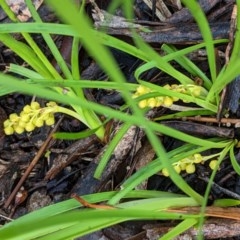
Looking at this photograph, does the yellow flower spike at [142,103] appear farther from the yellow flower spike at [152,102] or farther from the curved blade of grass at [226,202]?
the curved blade of grass at [226,202]

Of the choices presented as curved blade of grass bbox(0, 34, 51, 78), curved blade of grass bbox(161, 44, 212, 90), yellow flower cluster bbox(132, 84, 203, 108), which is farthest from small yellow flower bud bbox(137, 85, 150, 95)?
curved blade of grass bbox(0, 34, 51, 78)

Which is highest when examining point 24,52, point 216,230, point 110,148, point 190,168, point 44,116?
point 24,52

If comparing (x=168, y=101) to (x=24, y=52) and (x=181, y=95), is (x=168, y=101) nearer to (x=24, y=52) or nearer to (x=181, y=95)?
(x=181, y=95)

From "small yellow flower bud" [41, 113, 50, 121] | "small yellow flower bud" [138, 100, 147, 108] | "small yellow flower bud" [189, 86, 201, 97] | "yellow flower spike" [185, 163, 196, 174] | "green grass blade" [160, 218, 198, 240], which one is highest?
"small yellow flower bud" [41, 113, 50, 121]

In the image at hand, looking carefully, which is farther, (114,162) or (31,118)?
(114,162)

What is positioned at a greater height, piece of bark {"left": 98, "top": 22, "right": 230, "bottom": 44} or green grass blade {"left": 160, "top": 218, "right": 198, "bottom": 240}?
piece of bark {"left": 98, "top": 22, "right": 230, "bottom": 44}

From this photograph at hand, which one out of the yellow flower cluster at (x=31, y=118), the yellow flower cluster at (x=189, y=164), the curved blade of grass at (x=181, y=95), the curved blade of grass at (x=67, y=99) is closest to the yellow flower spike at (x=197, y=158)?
the yellow flower cluster at (x=189, y=164)

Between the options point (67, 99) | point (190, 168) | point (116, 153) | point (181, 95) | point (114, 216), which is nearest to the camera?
point (67, 99)

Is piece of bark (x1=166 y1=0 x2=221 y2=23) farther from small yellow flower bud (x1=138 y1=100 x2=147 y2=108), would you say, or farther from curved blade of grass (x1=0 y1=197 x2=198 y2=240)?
curved blade of grass (x1=0 y1=197 x2=198 y2=240)

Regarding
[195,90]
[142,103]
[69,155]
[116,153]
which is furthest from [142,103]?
[69,155]

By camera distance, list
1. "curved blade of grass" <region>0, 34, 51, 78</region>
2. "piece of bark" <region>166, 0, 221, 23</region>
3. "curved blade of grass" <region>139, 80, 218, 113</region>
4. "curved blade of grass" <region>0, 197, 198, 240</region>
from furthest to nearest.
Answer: "piece of bark" <region>166, 0, 221, 23</region> < "curved blade of grass" <region>0, 34, 51, 78</region> < "curved blade of grass" <region>139, 80, 218, 113</region> < "curved blade of grass" <region>0, 197, 198, 240</region>
